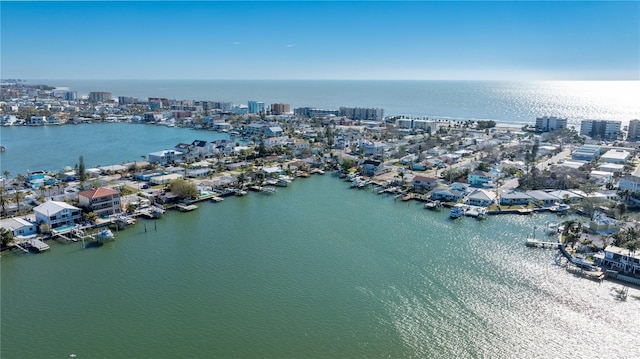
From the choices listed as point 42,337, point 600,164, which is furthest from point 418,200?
point 42,337

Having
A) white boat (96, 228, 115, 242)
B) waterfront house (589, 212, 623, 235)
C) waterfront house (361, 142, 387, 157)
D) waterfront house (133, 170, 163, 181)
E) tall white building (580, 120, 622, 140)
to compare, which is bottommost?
white boat (96, 228, 115, 242)

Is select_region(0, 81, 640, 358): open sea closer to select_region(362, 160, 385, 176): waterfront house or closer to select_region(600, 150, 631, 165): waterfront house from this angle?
select_region(362, 160, 385, 176): waterfront house

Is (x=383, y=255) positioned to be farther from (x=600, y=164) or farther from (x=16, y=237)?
(x=600, y=164)

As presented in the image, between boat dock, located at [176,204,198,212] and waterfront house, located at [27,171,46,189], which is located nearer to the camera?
boat dock, located at [176,204,198,212]

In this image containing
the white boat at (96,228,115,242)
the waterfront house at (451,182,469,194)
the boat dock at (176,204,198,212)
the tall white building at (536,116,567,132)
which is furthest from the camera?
the tall white building at (536,116,567,132)

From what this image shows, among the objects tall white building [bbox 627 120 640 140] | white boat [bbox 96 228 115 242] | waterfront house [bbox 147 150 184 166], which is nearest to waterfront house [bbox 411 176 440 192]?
white boat [bbox 96 228 115 242]

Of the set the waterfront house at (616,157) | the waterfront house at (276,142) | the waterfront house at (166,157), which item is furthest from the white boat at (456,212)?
the waterfront house at (166,157)

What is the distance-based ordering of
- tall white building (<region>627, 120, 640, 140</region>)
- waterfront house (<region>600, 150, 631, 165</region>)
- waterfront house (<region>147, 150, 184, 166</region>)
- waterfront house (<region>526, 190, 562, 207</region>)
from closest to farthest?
waterfront house (<region>526, 190, 562, 207</region>), waterfront house (<region>600, 150, 631, 165</region>), waterfront house (<region>147, 150, 184, 166</region>), tall white building (<region>627, 120, 640, 140</region>)
